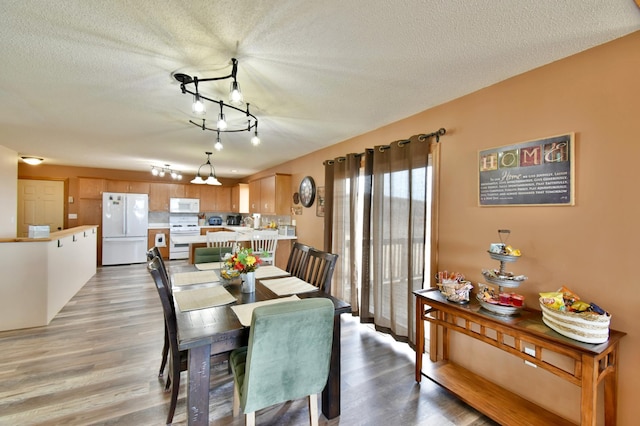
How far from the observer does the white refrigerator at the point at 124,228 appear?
20.4 feet

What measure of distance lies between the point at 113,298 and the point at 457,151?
5.00 m

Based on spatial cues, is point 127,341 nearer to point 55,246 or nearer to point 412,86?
point 55,246

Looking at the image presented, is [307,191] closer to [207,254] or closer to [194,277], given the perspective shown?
[207,254]

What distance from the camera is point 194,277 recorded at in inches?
96.0

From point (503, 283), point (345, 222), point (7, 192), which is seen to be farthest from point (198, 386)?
point (7, 192)

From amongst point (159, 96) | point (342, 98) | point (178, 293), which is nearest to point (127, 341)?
point (178, 293)

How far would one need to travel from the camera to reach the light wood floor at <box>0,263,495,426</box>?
1.80m

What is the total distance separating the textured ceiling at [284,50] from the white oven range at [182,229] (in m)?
4.52

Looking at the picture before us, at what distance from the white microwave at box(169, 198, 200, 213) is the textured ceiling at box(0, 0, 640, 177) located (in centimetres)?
444

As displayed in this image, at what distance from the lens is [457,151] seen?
92.8 inches

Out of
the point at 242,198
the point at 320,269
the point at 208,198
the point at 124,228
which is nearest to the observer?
the point at 320,269

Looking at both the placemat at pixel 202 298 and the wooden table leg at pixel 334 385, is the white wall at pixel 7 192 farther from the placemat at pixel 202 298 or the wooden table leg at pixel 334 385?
the wooden table leg at pixel 334 385

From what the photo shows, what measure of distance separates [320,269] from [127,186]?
6613 mm

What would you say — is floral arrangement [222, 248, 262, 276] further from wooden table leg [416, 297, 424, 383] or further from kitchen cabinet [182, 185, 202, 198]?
kitchen cabinet [182, 185, 202, 198]
